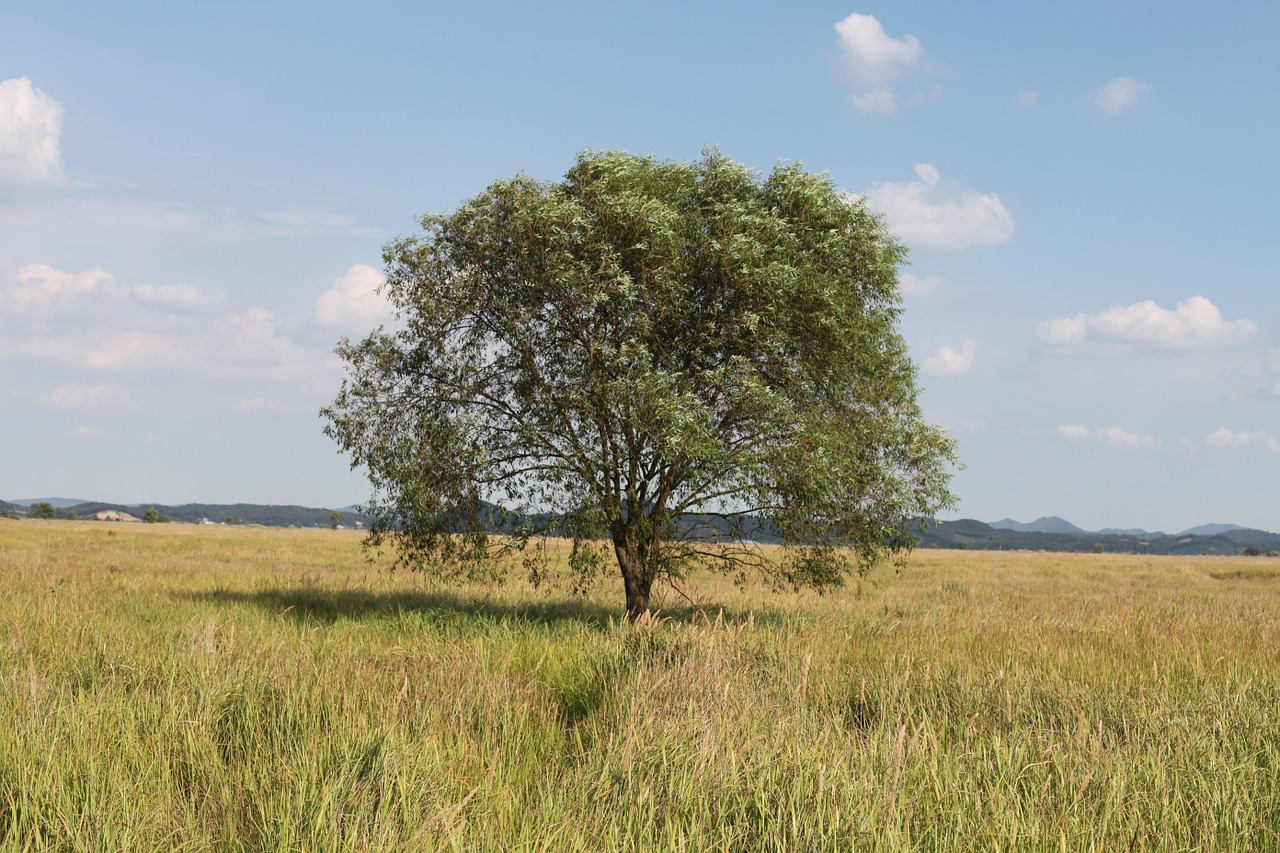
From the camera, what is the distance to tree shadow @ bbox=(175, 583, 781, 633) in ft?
59.0

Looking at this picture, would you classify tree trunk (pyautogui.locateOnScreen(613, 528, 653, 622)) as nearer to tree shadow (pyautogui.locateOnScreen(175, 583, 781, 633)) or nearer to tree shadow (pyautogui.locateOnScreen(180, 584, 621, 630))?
tree shadow (pyautogui.locateOnScreen(175, 583, 781, 633))

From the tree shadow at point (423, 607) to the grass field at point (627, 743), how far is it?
379 cm

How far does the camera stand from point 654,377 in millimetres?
16266

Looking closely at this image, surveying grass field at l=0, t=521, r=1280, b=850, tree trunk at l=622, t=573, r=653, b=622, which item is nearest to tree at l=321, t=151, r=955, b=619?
tree trunk at l=622, t=573, r=653, b=622

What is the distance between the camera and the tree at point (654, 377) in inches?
675

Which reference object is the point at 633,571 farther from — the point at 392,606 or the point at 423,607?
the point at 392,606

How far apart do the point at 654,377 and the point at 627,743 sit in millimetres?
10087

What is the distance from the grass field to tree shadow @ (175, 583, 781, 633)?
3.79 meters

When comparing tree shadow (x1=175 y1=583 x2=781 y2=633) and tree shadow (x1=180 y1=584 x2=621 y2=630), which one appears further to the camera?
tree shadow (x1=180 y1=584 x2=621 y2=630)

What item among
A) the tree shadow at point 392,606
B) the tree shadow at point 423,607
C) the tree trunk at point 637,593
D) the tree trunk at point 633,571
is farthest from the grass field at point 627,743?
the tree trunk at point 637,593

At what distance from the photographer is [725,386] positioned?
17.2 meters

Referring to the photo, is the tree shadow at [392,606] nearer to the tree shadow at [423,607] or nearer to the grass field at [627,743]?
the tree shadow at [423,607]

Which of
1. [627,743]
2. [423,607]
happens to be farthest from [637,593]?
[627,743]

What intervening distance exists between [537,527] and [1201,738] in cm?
1252
